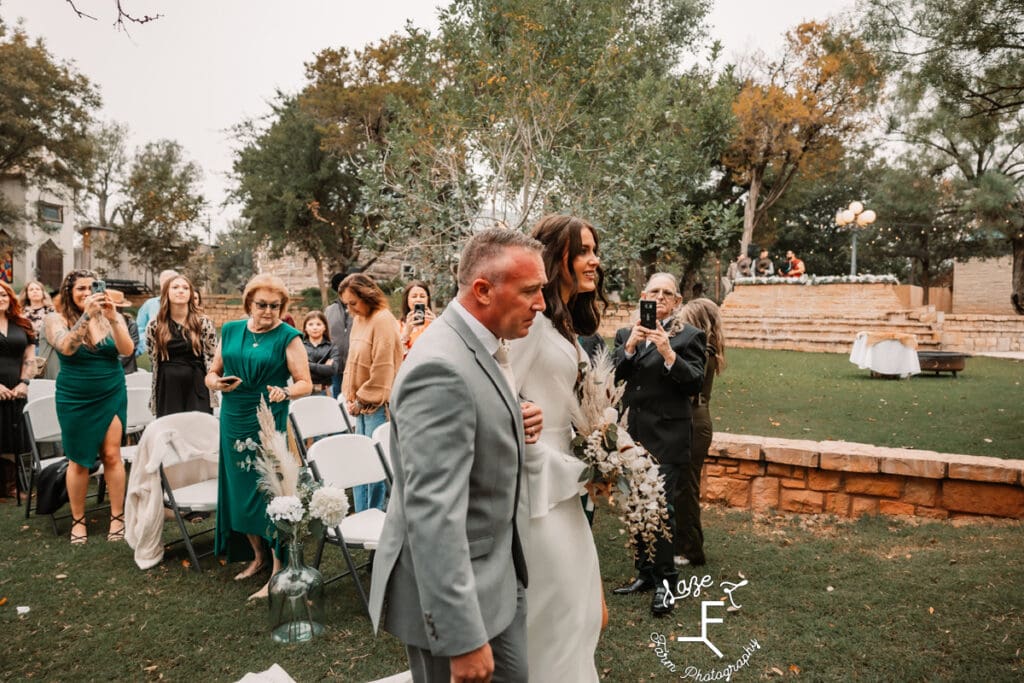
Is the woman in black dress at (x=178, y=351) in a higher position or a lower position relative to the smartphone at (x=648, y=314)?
lower

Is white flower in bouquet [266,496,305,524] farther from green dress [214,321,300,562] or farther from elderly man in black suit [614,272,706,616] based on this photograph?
elderly man in black suit [614,272,706,616]

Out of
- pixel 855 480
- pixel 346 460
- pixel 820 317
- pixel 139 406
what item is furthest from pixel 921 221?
pixel 346 460

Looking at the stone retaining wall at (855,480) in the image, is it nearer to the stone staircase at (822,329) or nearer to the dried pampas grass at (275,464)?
the dried pampas grass at (275,464)

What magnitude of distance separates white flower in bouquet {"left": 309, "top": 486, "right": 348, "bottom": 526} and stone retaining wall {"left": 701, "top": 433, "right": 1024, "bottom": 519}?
340 centimetres

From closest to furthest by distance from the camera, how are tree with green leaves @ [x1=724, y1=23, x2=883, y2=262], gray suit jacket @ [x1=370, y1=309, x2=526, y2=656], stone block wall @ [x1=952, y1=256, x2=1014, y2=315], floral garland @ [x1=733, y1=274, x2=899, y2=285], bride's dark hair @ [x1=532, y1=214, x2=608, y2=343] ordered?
1. gray suit jacket @ [x1=370, y1=309, x2=526, y2=656]
2. bride's dark hair @ [x1=532, y1=214, x2=608, y2=343]
3. floral garland @ [x1=733, y1=274, x2=899, y2=285]
4. tree with green leaves @ [x1=724, y1=23, x2=883, y2=262]
5. stone block wall @ [x1=952, y1=256, x2=1014, y2=315]

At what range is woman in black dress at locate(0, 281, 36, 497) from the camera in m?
5.97

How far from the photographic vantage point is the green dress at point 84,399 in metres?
5.05

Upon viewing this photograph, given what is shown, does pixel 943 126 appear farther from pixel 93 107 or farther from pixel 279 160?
pixel 93 107

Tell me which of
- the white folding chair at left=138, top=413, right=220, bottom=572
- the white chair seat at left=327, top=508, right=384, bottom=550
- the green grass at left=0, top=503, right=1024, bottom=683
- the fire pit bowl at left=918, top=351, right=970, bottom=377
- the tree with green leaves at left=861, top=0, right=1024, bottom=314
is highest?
the tree with green leaves at left=861, top=0, right=1024, bottom=314

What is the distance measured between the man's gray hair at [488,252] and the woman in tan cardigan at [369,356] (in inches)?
144

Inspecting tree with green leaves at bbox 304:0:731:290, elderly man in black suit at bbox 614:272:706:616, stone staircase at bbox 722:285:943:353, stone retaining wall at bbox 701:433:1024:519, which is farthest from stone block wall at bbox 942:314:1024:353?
elderly man in black suit at bbox 614:272:706:616

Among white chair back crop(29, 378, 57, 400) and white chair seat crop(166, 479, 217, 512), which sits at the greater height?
white chair back crop(29, 378, 57, 400)

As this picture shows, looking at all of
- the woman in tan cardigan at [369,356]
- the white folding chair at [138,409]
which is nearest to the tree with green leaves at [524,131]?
the woman in tan cardigan at [369,356]

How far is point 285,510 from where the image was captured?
349 cm
